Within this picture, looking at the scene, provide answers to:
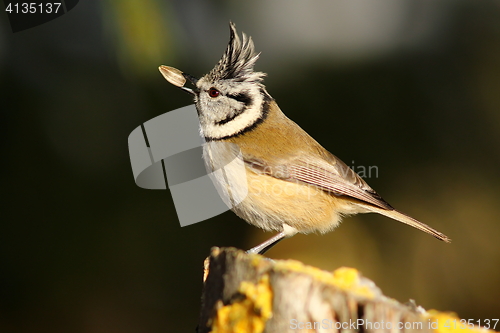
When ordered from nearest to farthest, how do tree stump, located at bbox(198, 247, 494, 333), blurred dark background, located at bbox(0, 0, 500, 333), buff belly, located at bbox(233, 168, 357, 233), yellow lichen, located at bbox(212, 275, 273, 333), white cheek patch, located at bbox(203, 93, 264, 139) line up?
1. tree stump, located at bbox(198, 247, 494, 333)
2. yellow lichen, located at bbox(212, 275, 273, 333)
3. buff belly, located at bbox(233, 168, 357, 233)
4. white cheek patch, located at bbox(203, 93, 264, 139)
5. blurred dark background, located at bbox(0, 0, 500, 333)

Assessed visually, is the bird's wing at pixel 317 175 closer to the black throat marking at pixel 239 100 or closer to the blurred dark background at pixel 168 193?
the black throat marking at pixel 239 100

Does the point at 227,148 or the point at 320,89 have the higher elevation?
the point at 320,89

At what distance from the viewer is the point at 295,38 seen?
5.79 meters

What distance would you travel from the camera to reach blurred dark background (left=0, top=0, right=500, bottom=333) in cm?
507

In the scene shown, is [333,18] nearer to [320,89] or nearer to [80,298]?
[320,89]

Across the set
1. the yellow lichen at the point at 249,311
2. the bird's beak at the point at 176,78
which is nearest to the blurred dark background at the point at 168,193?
the bird's beak at the point at 176,78

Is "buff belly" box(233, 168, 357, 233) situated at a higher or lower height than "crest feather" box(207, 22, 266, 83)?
lower

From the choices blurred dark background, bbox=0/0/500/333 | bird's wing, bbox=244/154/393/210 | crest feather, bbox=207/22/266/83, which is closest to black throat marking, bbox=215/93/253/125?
crest feather, bbox=207/22/266/83

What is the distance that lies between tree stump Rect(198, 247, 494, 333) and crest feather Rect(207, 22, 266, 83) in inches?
76.2

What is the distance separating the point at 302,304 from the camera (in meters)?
1.67

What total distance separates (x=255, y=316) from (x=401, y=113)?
14.0 feet

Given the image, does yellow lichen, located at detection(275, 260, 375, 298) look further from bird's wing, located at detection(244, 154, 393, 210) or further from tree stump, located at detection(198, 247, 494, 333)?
bird's wing, located at detection(244, 154, 393, 210)

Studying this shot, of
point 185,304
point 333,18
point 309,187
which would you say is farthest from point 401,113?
point 185,304

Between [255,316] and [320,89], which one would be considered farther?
[320,89]
